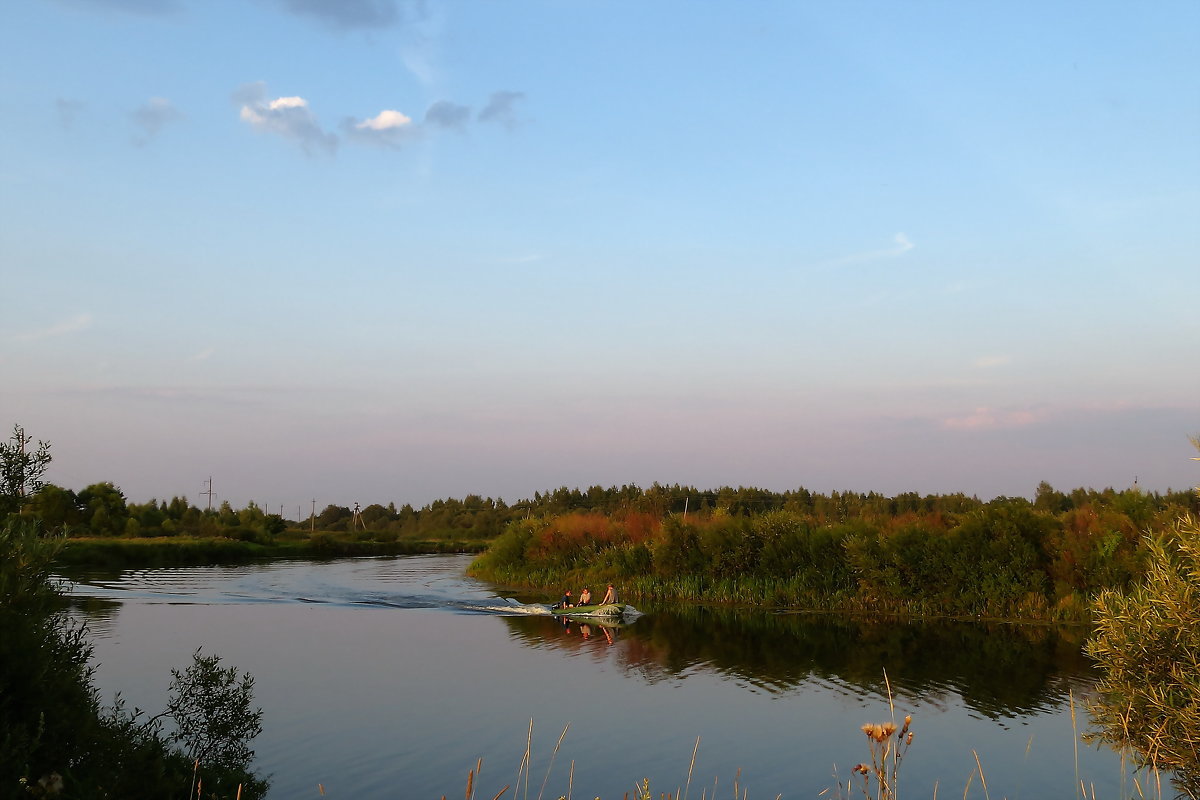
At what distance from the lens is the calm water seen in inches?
631

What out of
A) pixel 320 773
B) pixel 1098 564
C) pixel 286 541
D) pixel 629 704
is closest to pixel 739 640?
→ pixel 629 704

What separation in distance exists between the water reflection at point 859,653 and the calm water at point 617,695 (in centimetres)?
10

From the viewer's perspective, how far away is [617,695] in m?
22.5

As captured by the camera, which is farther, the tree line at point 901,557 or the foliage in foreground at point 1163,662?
the tree line at point 901,557

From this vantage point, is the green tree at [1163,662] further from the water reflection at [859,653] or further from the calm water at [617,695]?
the water reflection at [859,653]

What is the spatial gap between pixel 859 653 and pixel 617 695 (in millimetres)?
8191

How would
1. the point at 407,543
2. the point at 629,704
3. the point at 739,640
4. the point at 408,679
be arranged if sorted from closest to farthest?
the point at 629,704 < the point at 408,679 < the point at 739,640 < the point at 407,543

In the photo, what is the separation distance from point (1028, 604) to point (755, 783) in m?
20.4

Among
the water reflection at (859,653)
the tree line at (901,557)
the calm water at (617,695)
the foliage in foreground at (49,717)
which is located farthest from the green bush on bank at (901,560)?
the foliage in foreground at (49,717)

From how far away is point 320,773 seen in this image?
15586 millimetres

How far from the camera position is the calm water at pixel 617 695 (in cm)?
1602

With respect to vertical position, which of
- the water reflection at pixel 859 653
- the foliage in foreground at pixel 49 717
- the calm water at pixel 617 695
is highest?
the foliage in foreground at pixel 49 717

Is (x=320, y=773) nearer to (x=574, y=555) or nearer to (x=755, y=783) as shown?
(x=755, y=783)

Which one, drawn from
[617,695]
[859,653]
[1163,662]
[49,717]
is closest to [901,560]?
[859,653]
